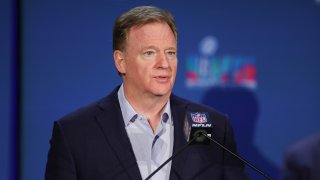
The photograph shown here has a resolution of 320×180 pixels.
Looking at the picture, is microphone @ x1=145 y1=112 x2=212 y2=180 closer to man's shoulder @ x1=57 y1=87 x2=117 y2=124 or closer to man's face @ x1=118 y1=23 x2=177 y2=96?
man's face @ x1=118 y1=23 x2=177 y2=96

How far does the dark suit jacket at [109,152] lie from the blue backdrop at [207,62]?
0.66 m

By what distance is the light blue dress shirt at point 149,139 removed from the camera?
1884 mm

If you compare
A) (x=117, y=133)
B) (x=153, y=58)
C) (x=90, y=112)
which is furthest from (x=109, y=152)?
(x=153, y=58)

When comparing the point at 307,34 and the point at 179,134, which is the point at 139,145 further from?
the point at 307,34

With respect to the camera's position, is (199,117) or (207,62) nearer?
(199,117)

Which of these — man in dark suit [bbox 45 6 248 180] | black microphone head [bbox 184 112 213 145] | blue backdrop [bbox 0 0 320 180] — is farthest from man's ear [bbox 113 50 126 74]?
blue backdrop [bbox 0 0 320 180]

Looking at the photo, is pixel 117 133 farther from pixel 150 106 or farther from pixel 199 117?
pixel 199 117

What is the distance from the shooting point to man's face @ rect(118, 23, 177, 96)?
189 centimetres

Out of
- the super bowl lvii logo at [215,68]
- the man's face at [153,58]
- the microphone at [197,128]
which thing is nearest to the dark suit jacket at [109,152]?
the man's face at [153,58]

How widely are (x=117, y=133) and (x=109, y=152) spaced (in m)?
0.08

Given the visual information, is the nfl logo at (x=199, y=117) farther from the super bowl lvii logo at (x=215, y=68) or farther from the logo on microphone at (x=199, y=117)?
the super bowl lvii logo at (x=215, y=68)

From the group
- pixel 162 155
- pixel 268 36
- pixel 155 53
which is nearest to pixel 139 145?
pixel 162 155

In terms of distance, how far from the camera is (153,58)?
6.24 feet

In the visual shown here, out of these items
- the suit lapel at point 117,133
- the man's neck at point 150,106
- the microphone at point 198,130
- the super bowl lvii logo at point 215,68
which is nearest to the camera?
the microphone at point 198,130
